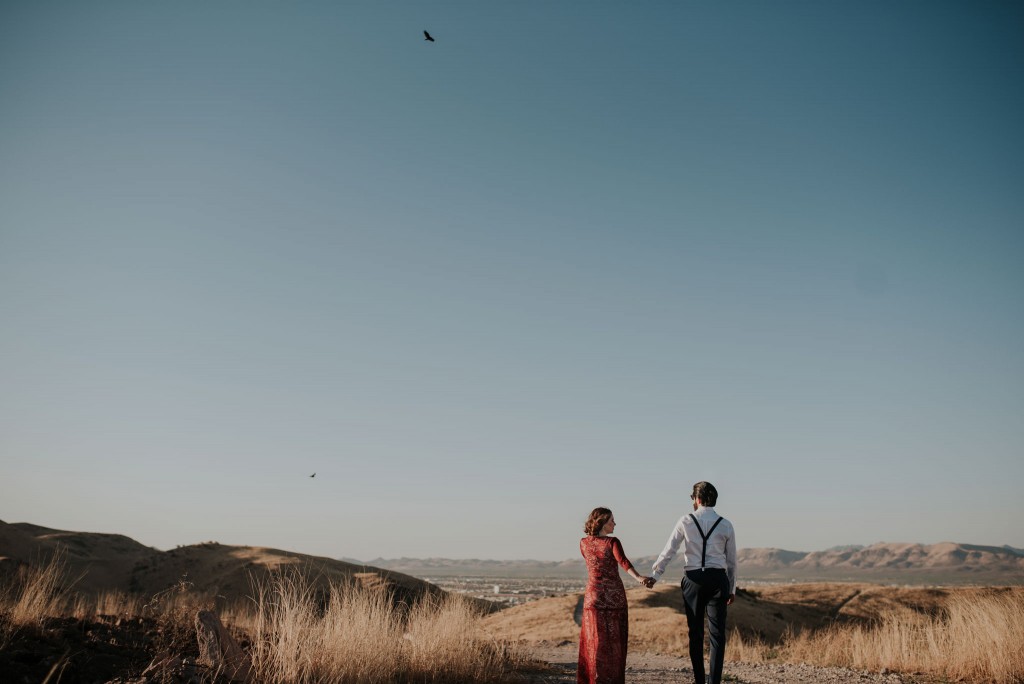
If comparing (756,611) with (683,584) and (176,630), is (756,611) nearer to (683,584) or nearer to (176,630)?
(683,584)

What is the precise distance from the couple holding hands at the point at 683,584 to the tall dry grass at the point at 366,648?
2.13m

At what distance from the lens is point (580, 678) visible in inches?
304

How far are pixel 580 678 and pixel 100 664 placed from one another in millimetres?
5857

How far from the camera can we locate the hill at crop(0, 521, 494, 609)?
31000mm

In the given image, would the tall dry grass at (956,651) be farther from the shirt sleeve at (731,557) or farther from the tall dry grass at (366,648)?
the tall dry grass at (366,648)

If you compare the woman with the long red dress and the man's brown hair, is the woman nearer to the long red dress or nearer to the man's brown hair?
the long red dress

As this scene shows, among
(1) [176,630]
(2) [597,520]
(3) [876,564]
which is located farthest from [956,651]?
(3) [876,564]

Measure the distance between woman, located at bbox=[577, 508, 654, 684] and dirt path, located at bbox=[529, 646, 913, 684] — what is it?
2641 millimetres

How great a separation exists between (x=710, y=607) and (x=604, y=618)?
134 cm

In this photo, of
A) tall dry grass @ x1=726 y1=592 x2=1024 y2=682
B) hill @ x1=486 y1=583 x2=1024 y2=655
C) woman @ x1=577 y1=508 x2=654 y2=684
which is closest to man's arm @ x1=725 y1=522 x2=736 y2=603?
woman @ x1=577 y1=508 x2=654 y2=684

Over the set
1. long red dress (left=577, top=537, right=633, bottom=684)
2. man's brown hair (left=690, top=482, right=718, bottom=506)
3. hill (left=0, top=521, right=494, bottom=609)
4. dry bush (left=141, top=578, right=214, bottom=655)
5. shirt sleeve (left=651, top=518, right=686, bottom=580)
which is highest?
man's brown hair (left=690, top=482, right=718, bottom=506)

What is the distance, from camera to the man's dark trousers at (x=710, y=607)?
7.71 m

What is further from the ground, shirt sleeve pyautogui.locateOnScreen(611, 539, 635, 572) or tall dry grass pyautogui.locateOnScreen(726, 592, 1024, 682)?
shirt sleeve pyautogui.locateOnScreen(611, 539, 635, 572)

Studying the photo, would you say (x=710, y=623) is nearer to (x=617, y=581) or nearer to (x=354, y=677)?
(x=617, y=581)
